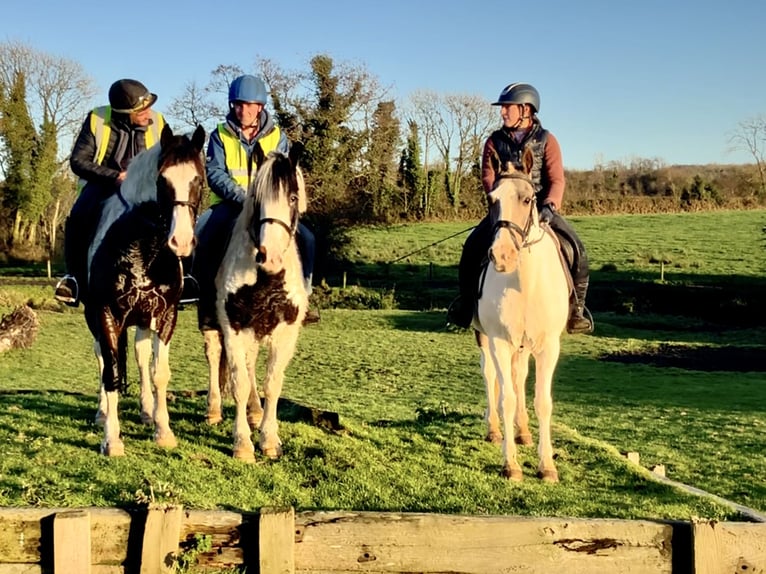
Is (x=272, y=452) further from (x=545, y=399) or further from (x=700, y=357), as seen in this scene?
(x=700, y=357)

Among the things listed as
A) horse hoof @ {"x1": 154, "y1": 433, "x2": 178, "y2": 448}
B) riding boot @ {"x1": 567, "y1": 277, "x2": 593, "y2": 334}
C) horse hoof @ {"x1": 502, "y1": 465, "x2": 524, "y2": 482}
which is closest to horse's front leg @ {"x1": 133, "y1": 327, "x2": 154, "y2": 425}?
horse hoof @ {"x1": 154, "y1": 433, "x2": 178, "y2": 448}

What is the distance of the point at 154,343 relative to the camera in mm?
6691

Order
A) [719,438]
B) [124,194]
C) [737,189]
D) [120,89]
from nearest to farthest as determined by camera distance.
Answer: [124,194]
[120,89]
[719,438]
[737,189]

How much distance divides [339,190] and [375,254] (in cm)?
428

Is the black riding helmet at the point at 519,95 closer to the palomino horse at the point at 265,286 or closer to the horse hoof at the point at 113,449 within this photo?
the palomino horse at the point at 265,286

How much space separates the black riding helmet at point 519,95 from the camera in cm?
669

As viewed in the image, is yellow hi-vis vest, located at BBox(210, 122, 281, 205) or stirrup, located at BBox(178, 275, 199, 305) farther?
stirrup, located at BBox(178, 275, 199, 305)

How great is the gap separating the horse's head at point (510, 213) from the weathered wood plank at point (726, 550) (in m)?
2.20

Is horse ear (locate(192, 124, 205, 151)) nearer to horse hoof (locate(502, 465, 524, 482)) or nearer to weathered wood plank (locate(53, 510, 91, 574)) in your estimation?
weathered wood plank (locate(53, 510, 91, 574))

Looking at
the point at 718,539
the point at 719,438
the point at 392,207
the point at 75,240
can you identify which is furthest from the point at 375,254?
the point at 718,539

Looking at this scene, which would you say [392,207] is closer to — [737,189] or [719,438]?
[737,189]

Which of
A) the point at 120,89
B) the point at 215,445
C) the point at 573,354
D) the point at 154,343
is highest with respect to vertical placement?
the point at 120,89

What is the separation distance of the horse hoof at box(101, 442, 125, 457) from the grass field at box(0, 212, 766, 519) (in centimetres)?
9

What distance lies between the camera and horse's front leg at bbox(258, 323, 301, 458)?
6.60 m
